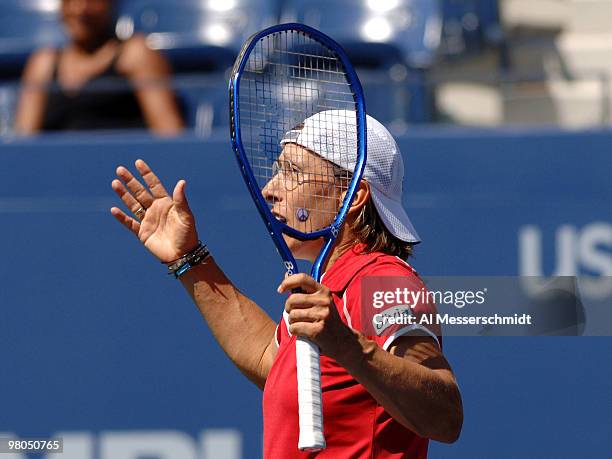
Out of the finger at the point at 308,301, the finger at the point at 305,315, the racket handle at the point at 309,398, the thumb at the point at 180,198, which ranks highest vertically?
the thumb at the point at 180,198

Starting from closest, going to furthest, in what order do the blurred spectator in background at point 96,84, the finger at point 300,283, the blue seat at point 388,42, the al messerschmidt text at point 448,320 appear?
the finger at point 300,283, the al messerschmidt text at point 448,320, the blue seat at point 388,42, the blurred spectator in background at point 96,84

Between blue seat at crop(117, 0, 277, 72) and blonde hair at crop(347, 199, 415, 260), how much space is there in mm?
2452

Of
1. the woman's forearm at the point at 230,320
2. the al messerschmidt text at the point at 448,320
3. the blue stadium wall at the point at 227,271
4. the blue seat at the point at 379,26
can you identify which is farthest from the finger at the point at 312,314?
the blue seat at the point at 379,26

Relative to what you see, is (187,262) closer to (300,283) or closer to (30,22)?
(300,283)

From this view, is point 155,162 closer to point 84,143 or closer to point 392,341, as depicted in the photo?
point 84,143

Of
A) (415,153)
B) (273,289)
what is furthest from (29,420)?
(415,153)

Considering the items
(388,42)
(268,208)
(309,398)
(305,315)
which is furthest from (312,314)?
(388,42)

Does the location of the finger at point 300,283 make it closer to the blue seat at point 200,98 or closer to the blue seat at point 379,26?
the blue seat at point 200,98

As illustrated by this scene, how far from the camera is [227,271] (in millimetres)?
3684

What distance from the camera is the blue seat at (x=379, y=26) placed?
438 centimetres

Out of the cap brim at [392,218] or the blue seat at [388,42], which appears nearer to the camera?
the cap brim at [392,218]

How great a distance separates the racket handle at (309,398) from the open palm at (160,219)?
0.52m

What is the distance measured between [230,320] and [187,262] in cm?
15

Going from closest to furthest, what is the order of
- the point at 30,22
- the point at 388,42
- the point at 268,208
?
the point at 268,208 → the point at 388,42 → the point at 30,22
